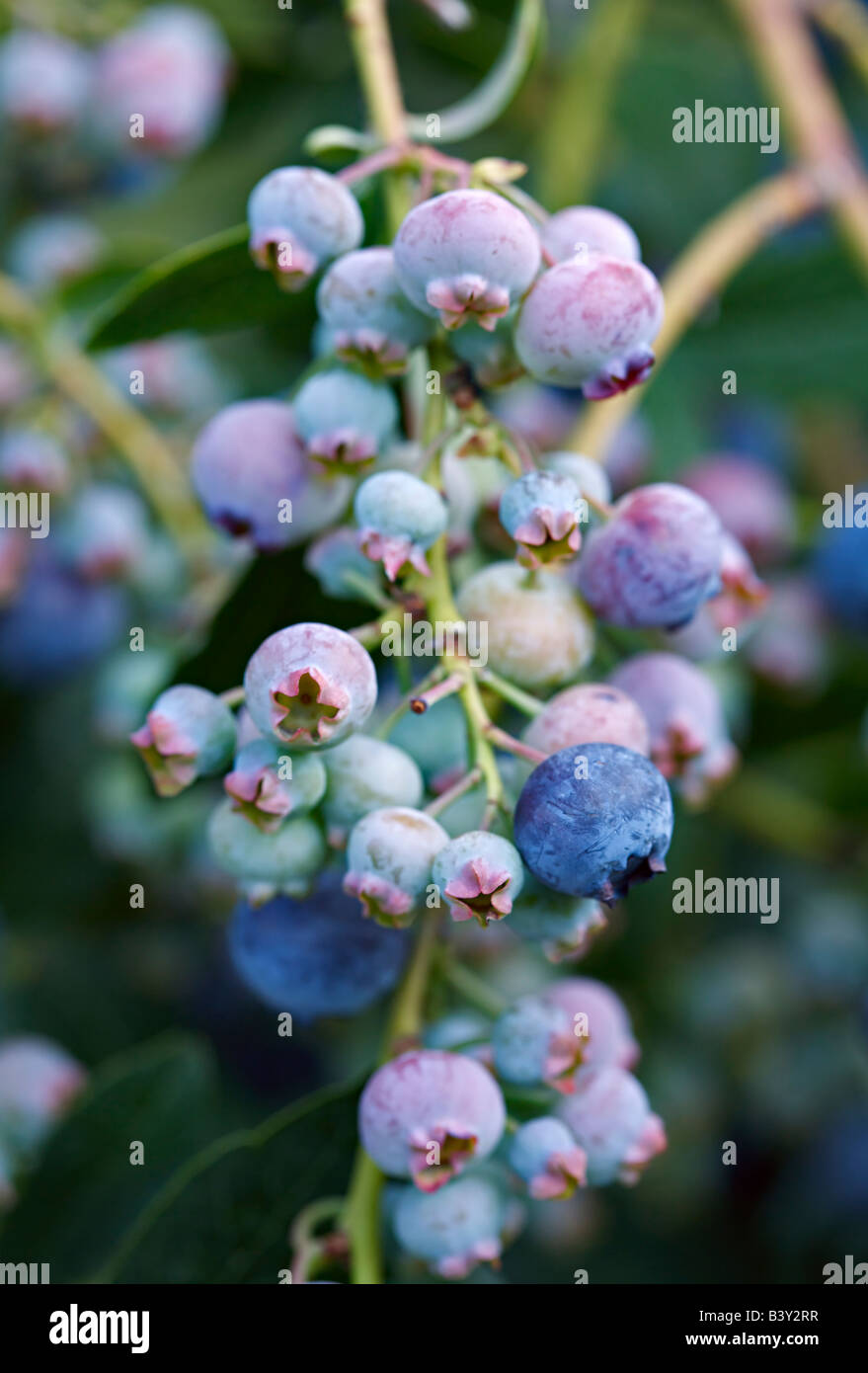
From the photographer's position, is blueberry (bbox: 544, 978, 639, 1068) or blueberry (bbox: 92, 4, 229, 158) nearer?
blueberry (bbox: 544, 978, 639, 1068)

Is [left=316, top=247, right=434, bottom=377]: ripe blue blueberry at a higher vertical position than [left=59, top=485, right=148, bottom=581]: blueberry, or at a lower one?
lower

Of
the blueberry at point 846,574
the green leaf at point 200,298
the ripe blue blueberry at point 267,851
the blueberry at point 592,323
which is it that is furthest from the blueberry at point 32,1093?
the blueberry at point 846,574

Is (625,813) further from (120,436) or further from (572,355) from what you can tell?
Answer: (120,436)

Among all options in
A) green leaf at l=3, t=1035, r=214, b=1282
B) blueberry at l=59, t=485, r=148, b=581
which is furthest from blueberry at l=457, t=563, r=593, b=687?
blueberry at l=59, t=485, r=148, b=581

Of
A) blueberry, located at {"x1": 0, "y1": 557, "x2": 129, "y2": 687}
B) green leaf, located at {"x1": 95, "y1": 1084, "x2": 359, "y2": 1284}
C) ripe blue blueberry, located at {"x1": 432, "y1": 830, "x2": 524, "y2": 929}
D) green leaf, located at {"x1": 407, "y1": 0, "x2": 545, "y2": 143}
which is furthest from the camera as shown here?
blueberry, located at {"x1": 0, "y1": 557, "x2": 129, "y2": 687}

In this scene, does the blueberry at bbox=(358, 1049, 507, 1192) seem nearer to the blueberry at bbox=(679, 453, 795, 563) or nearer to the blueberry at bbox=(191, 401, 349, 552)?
the blueberry at bbox=(191, 401, 349, 552)

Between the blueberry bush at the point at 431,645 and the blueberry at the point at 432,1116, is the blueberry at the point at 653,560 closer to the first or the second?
the blueberry bush at the point at 431,645

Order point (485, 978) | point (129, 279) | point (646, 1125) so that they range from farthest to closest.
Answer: point (485, 978), point (129, 279), point (646, 1125)
